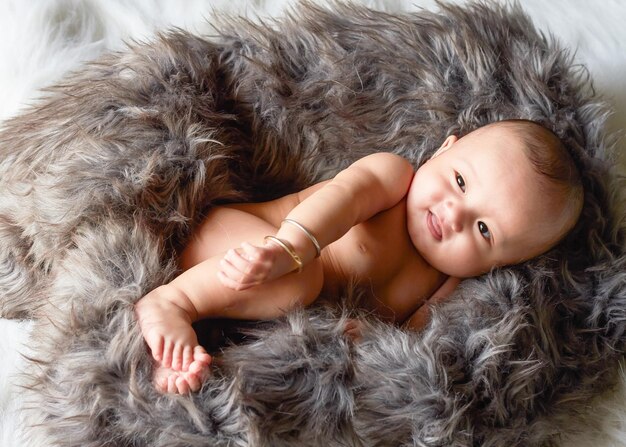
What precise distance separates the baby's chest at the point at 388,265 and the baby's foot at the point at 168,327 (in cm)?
30

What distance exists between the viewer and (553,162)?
47.3 inches

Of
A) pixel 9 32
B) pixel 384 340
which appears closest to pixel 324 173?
pixel 384 340

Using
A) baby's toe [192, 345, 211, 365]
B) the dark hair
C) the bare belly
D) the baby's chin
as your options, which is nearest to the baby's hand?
baby's toe [192, 345, 211, 365]

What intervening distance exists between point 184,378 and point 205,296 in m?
0.15

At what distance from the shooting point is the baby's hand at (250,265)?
40.6 inches

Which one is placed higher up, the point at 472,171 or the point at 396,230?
the point at 472,171

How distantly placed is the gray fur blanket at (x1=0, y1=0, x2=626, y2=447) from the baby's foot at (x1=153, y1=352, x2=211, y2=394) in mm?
11

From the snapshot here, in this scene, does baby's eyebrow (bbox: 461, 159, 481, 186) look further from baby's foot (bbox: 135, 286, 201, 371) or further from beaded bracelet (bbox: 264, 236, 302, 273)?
baby's foot (bbox: 135, 286, 201, 371)

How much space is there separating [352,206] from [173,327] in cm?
34

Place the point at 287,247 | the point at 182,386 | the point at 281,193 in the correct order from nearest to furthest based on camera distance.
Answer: the point at 182,386, the point at 287,247, the point at 281,193

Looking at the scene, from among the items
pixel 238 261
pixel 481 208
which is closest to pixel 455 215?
pixel 481 208

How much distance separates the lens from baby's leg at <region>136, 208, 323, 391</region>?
3.32ft

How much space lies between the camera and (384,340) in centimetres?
106

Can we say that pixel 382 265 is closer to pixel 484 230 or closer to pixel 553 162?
pixel 484 230
